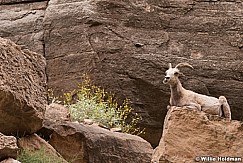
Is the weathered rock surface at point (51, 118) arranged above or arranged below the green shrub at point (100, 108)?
above

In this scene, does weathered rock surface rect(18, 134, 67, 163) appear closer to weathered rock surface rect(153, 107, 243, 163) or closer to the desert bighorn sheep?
weathered rock surface rect(153, 107, 243, 163)

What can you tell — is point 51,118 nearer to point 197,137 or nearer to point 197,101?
point 197,101

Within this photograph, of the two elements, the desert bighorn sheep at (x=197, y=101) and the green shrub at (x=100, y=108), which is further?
the green shrub at (x=100, y=108)

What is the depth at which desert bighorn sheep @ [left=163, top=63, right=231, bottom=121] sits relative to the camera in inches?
380

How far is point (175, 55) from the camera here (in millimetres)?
13492

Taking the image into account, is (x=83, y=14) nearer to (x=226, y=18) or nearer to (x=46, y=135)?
(x=226, y=18)

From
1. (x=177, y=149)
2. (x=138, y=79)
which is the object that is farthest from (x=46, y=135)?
(x=138, y=79)

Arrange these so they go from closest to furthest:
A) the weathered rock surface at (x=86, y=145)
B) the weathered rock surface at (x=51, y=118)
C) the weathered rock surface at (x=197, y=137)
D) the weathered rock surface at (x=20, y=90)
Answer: the weathered rock surface at (x=197, y=137)
the weathered rock surface at (x=20, y=90)
the weathered rock surface at (x=86, y=145)
the weathered rock surface at (x=51, y=118)

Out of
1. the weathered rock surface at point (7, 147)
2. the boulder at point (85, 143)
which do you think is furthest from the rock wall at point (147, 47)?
the weathered rock surface at point (7, 147)

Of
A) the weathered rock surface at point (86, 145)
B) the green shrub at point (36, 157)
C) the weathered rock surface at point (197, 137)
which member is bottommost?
the weathered rock surface at point (86, 145)

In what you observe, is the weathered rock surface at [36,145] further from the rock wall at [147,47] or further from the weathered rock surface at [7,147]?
the rock wall at [147,47]

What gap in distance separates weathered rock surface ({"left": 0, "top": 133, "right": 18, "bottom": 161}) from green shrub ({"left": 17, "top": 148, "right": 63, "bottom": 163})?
37.8 inches

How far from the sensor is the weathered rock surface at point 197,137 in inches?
262

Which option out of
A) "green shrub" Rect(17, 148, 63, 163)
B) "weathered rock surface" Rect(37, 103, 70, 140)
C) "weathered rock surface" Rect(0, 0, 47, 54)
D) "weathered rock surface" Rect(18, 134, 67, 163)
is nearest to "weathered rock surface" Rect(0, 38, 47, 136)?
"weathered rock surface" Rect(18, 134, 67, 163)
